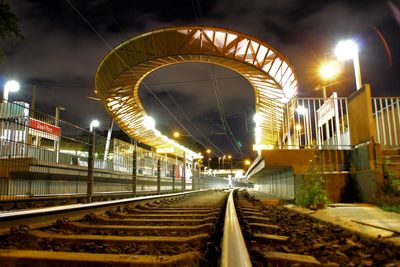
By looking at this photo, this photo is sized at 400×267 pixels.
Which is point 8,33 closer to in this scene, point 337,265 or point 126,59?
point 126,59

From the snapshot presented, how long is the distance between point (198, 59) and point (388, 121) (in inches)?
694

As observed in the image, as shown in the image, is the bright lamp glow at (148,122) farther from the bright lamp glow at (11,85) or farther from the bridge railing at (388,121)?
the bridge railing at (388,121)

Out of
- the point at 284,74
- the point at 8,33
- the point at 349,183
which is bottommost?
the point at 349,183

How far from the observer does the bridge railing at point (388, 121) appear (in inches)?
412

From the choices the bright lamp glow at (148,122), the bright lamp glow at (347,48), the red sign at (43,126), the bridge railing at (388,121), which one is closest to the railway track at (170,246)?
the red sign at (43,126)

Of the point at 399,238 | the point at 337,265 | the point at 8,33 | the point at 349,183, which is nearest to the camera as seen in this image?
the point at 337,265

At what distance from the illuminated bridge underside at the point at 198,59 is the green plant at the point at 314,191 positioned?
11.8 metres

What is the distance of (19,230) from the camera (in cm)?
397

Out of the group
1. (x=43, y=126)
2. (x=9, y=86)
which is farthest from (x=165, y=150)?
(x=43, y=126)

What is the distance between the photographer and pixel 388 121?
34.3 ft

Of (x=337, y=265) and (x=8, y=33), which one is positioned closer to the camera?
(x=337, y=265)

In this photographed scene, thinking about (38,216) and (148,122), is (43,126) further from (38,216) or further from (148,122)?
(148,122)

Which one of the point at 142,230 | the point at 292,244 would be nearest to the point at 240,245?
the point at 292,244

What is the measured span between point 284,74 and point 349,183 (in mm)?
17609
